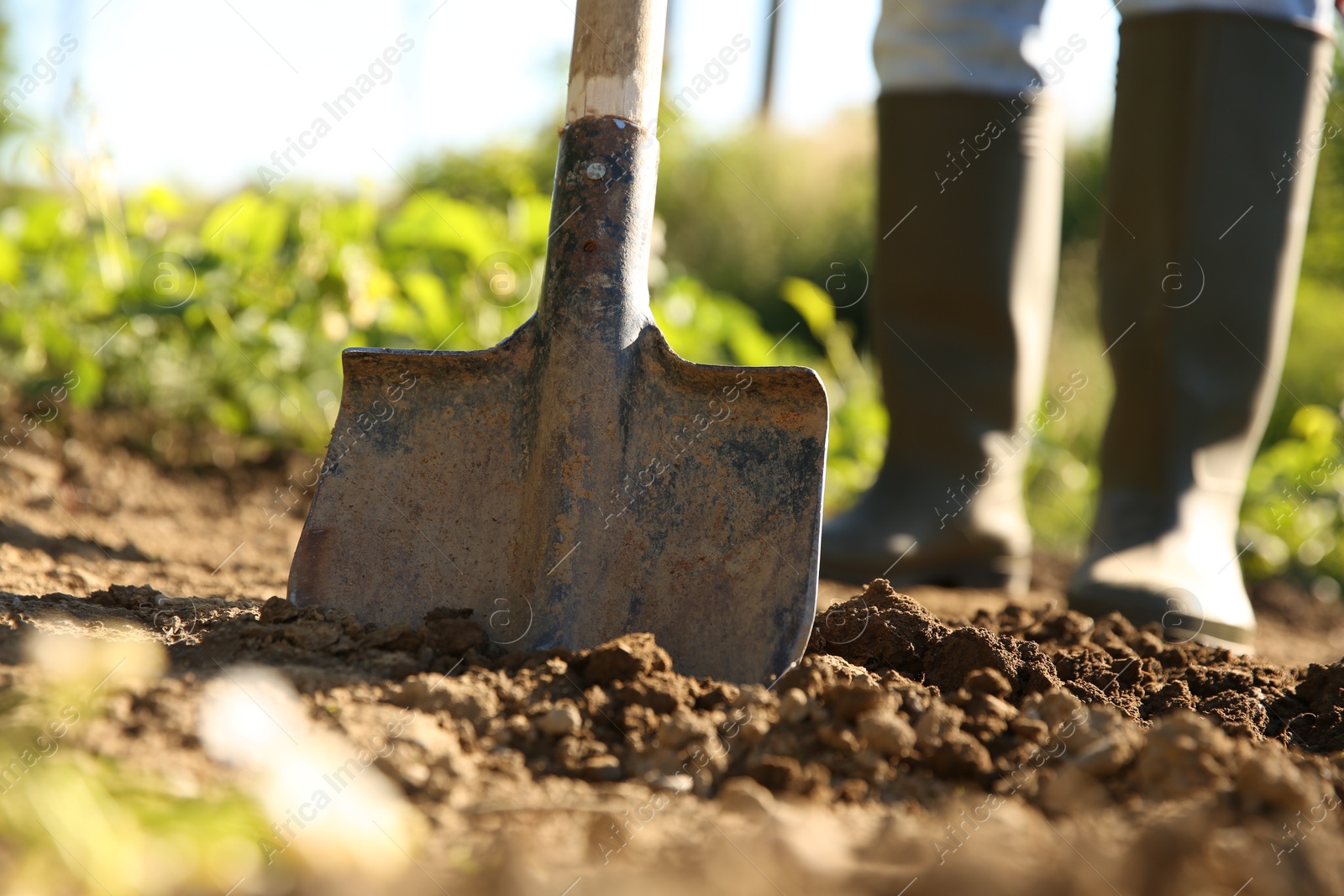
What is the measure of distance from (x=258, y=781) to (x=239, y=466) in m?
2.11

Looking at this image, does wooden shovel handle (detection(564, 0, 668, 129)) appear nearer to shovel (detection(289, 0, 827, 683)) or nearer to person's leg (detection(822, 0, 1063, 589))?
shovel (detection(289, 0, 827, 683))

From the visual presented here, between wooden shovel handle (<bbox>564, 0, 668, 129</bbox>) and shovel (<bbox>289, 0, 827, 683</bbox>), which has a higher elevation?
wooden shovel handle (<bbox>564, 0, 668, 129</bbox>)

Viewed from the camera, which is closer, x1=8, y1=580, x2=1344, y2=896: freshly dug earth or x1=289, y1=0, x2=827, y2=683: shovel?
x1=8, y1=580, x2=1344, y2=896: freshly dug earth

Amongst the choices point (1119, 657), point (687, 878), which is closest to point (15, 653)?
point (687, 878)

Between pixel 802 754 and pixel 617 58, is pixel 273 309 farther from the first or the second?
pixel 802 754

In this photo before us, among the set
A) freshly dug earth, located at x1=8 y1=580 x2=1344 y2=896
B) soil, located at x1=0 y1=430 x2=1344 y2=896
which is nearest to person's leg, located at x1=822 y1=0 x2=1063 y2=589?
soil, located at x1=0 y1=430 x2=1344 y2=896

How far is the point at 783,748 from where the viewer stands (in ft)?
3.01

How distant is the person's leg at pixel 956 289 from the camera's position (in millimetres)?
2051

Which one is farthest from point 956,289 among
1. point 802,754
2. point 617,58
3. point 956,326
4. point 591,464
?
point 802,754

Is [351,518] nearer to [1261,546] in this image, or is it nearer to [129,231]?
[129,231]

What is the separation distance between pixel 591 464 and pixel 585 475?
0.6 inches

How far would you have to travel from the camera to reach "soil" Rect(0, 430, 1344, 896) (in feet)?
2.19

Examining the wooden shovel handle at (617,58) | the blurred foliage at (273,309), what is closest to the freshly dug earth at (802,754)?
the wooden shovel handle at (617,58)

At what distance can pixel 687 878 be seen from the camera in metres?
0.66
